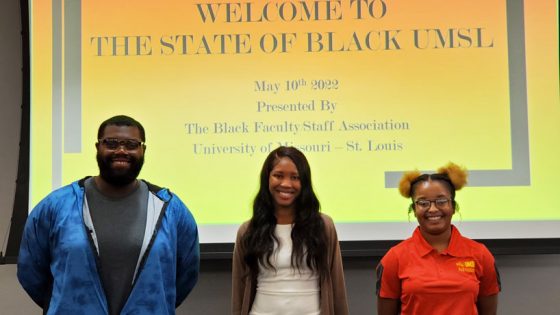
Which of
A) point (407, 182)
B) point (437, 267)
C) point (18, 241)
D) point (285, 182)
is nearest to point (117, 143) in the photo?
point (285, 182)

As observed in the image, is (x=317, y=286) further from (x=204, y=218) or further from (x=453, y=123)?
(x=453, y=123)

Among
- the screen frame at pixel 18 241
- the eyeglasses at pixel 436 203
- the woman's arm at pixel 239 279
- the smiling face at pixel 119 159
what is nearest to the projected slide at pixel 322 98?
the screen frame at pixel 18 241

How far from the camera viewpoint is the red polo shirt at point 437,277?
76.7 inches

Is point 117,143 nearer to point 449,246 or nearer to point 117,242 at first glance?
point 117,242

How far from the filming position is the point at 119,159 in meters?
1.92

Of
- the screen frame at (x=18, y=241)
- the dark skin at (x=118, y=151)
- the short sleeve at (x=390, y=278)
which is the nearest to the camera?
the dark skin at (x=118, y=151)

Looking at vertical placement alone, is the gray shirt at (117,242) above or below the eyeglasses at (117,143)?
below

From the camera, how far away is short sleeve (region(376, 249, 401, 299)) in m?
2.04

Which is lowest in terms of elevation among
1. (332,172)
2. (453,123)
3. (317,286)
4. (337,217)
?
(317,286)

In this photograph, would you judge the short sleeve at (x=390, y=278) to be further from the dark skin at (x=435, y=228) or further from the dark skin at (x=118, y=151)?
the dark skin at (x=118, y=151)

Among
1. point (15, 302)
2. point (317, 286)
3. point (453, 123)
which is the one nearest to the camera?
point (317, 286)

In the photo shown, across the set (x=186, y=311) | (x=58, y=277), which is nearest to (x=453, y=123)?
(x=186, y=311)

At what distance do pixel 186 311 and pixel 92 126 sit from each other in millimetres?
1004

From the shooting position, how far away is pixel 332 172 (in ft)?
9.28
